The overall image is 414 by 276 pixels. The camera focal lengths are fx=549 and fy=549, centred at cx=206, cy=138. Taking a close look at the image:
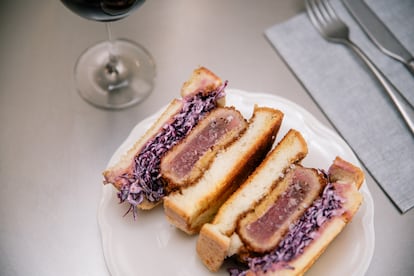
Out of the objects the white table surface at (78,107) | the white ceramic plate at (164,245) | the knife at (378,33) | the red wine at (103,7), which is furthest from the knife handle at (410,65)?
the red wine at (103,7)

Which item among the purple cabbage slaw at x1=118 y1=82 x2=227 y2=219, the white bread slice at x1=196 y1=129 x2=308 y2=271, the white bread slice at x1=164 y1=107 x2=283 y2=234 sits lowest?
the white bread slice at x1=196 y1=129 x2=308 y2=271

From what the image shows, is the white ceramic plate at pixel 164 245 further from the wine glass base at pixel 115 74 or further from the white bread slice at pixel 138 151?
the wine glass base at pixel 115 74

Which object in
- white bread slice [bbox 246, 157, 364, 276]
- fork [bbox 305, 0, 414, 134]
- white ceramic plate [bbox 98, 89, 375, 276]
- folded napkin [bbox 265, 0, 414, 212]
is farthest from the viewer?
fork [bbox 305, 0, 414, 134]

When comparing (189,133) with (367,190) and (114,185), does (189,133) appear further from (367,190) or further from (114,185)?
(367,190)

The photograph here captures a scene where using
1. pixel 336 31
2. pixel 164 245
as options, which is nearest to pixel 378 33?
pixel 336 31

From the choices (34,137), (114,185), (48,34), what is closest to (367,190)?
(114,185)

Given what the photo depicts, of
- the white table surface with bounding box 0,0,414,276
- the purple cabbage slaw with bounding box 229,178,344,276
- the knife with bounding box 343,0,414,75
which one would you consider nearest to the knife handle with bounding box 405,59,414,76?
the knife with bounding box 343,0,414,75

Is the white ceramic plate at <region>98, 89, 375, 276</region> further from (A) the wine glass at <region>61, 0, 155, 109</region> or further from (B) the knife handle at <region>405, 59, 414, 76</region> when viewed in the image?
(B) the knife handle at <region>405, 59, 414, 76</region>

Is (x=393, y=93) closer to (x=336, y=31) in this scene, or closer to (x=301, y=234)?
(x=336, y=31)
